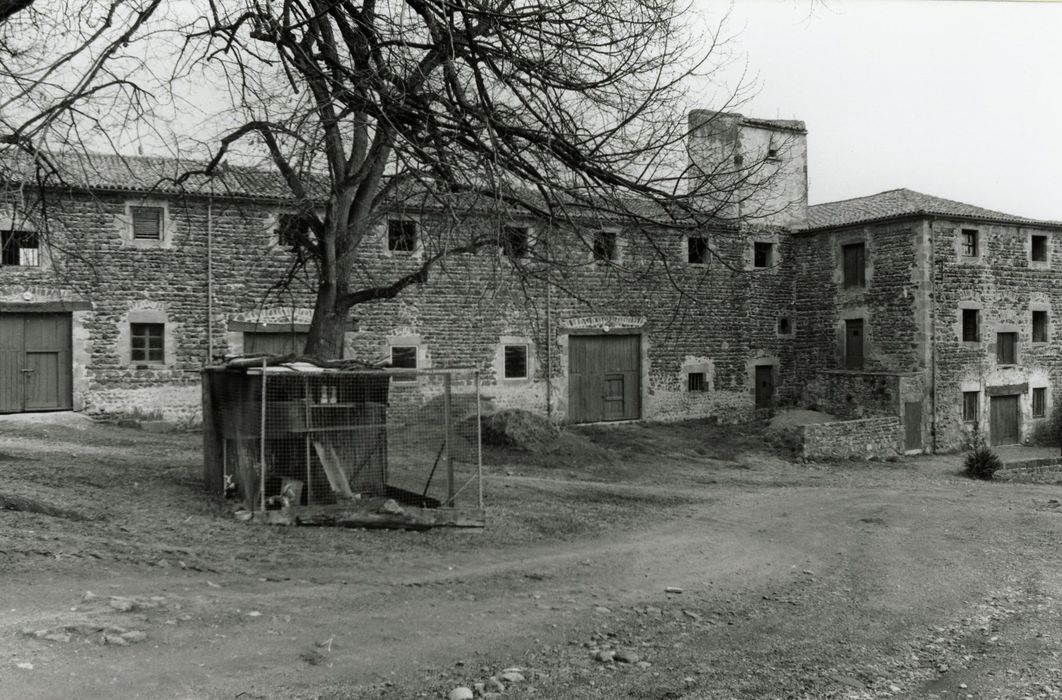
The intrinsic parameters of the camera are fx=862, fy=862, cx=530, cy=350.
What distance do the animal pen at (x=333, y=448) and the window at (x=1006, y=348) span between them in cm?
2061

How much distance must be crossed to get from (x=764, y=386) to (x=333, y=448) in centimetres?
1913

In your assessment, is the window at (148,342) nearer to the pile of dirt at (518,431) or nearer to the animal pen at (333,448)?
the pile of dirt at (518,431)

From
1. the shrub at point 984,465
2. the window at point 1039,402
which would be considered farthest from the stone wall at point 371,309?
the window at point 1039,402

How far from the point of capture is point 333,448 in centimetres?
941

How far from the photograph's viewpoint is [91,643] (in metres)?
5.32

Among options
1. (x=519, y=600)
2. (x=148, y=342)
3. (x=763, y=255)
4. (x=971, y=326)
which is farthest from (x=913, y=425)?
(x=148, y=342)

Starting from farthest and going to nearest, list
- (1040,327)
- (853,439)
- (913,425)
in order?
(1040,327), (913,425), (853,439)

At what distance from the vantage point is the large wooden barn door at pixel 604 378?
23062 millimetres

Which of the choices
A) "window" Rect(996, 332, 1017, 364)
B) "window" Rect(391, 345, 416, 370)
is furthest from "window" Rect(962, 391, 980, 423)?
"window" Rect(391, 345, 416, 370)

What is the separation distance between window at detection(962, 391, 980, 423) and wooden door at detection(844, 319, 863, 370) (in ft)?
9.46

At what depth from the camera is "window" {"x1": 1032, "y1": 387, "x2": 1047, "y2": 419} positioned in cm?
2588

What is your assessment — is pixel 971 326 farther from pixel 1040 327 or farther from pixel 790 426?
pixel 790 426

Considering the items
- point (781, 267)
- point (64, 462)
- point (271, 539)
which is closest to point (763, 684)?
point (271, 539)

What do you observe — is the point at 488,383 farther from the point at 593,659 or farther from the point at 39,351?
the point at 593,659
